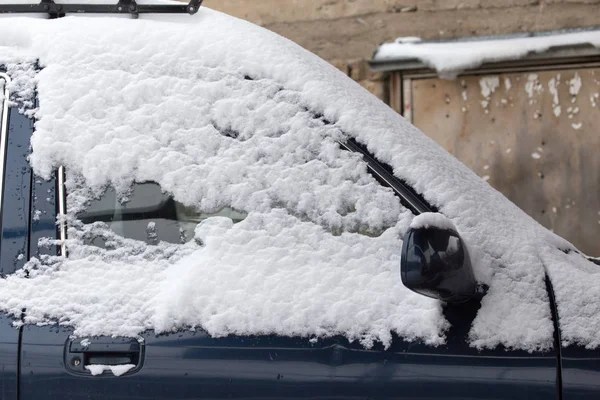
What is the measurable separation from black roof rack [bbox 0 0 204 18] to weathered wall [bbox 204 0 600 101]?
4.25 m

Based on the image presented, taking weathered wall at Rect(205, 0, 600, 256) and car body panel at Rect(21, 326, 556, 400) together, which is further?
weathered wall at Rect(205, 0, 600, 256)

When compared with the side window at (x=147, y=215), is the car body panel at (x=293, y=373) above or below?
below

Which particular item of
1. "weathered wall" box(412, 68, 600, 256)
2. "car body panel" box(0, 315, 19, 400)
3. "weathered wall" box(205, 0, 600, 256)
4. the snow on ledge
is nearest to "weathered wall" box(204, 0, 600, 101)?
"weathered wall" box(205, 0, 600, 256)

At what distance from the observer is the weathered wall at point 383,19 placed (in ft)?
21.3

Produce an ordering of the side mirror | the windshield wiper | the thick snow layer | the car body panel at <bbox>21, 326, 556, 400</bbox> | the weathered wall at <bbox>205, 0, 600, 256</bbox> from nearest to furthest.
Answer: the side mirror < the car body panel at <bbox>21, 326, 556, 400</bbox> < the windshield wiper < the thick snow layer < the weathered wall at <bbox>205, 0, 600, 256</bbox>

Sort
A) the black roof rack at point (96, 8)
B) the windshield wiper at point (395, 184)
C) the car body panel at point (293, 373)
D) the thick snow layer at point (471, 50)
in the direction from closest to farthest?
the car body panel at point (293, 373)
the windshield wiper at point (395, 184)
the black roof rack at point (96, 8)
the thick snow layer at point (471, 50)

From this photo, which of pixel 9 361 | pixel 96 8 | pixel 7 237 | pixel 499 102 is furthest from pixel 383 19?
pixel 9 361

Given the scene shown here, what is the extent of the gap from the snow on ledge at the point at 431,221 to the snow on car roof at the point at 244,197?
0.58 ft

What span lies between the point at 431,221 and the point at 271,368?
53 cm

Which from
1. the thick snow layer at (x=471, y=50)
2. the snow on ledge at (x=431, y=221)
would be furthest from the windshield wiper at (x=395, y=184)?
the thick snow layer at (x=471, y=50)

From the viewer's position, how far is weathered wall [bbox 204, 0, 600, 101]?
6.50m

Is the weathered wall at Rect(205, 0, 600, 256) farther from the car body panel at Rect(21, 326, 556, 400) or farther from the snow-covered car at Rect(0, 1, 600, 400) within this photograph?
the car body panel at Rect(21, 326, 556, 400)

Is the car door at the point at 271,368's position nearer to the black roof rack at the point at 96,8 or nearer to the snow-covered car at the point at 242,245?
the snow-covered car at the point at 242,245

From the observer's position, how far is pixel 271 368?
2.17 metres
